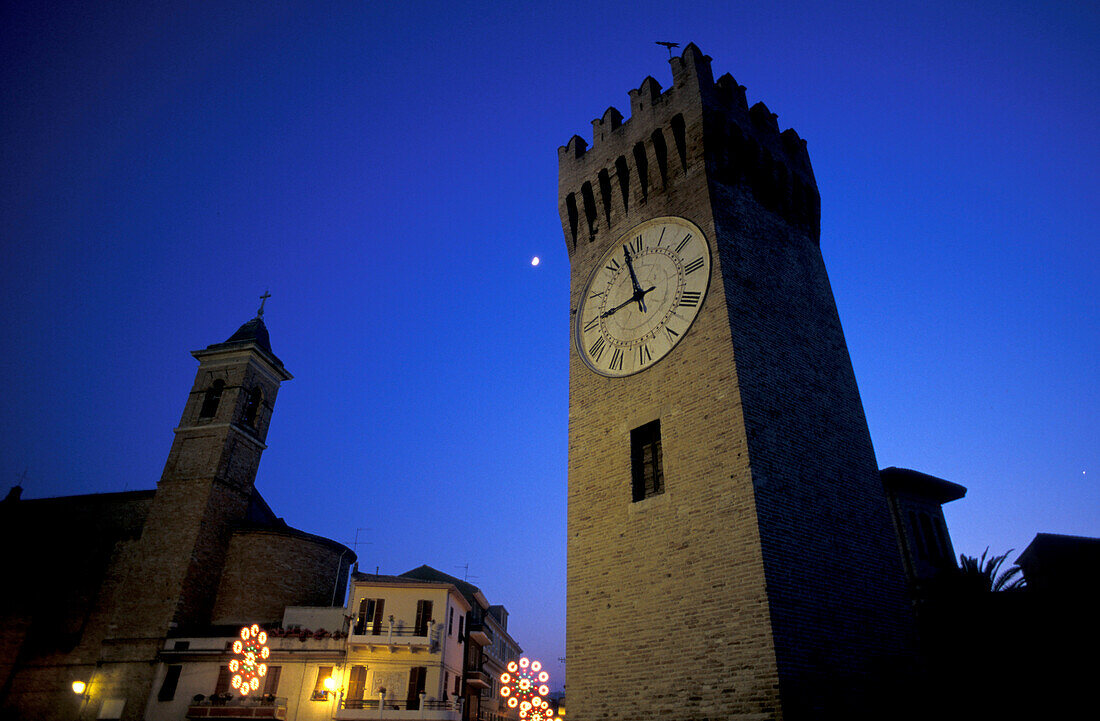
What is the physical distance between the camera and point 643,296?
15414mm

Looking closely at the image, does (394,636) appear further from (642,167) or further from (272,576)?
(642,167)

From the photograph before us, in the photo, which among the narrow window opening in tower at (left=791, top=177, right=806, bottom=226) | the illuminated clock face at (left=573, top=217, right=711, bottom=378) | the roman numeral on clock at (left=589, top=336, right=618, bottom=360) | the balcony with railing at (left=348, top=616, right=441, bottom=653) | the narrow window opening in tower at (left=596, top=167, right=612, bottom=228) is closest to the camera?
the illuminated clock face at (left=573, top=217, right=711, bottom=378)

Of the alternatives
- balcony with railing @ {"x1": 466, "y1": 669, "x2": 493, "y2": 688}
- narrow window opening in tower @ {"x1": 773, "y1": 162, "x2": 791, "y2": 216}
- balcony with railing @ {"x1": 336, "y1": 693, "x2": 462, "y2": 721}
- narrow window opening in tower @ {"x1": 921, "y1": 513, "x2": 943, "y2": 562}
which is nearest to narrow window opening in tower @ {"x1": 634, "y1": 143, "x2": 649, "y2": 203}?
narrow window opening in tower @ {"x1": 773, "y1": 162, "x2": 791, "y2": 216}

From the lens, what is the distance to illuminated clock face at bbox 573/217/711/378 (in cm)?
1423

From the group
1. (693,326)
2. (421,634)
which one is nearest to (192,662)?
(421,634)

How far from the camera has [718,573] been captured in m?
11.0

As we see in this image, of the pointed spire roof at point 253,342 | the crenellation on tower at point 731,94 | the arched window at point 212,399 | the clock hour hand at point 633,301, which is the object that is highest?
the pointed spire roof at point 253,342

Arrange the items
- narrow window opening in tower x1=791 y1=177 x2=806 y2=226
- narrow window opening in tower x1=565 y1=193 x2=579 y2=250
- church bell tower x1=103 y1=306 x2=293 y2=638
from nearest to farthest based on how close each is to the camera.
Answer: narrow window opening in tower x1=791 y1=177 x2=806 y2=226
narrow window opening in tower x1=565 y1=193 x2=579 y2=250
church bell tower x1=103 y1=306 x2=293 y2=638

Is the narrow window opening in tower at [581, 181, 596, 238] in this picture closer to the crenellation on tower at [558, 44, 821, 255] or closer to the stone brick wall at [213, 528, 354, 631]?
the crenellation on tower at [558, 44, 821, 255]

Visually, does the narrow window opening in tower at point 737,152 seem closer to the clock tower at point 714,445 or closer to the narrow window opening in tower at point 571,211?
the clock tower at point 714,445

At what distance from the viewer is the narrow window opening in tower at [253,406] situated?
38.9m

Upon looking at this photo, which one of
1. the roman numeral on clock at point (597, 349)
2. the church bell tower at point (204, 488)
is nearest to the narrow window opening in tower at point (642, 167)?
the roman numeral on clock at point (597, 349)

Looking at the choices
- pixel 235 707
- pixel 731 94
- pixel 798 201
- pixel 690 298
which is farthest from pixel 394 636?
pixel 731 94

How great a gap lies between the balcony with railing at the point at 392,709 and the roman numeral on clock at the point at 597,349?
63.2ft
